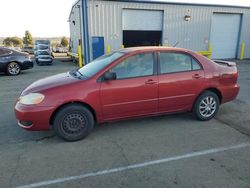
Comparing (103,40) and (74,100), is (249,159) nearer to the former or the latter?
(74,100)

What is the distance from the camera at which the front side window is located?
13.8 ft

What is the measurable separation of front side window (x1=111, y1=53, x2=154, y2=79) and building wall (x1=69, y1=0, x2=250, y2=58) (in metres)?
11.7

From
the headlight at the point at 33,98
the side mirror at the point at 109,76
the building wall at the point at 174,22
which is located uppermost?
the building wall at the point at 174,22

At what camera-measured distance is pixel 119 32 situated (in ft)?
52.8

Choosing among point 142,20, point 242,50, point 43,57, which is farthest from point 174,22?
point 43,57

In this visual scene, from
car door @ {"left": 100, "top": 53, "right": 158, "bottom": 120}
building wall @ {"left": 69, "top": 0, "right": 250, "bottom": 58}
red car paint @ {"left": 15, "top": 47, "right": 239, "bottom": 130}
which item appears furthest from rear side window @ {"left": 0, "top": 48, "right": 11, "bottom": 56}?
car door @ {"left": 100, "top": 53, "right": 158, "bottom": 120}

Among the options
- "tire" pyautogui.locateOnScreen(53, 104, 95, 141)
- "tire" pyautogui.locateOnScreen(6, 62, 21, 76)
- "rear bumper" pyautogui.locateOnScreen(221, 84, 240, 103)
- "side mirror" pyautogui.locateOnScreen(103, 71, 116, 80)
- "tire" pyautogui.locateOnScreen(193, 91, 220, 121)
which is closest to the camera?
"tire" pyautogui.locateOnScreen(53, 104, 95, 141)

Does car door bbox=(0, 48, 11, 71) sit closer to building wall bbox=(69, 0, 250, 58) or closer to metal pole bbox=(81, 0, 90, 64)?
metal pole bbox=(81, 0, 90, 64)

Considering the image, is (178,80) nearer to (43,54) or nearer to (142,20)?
(142,20)

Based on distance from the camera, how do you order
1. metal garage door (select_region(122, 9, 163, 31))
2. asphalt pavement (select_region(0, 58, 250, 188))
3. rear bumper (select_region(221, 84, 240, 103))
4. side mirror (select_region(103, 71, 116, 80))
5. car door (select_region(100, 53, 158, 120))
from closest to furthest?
asphalt pavement (select_region(0, 58, 250, 188))
side mirror (select_region(103, 71, 116, 80))
car door (select_region(100, 53, 158, 120))
rear bumper (select_region(221, 84, 240, 103))
metal garage door (select_region(122, 9, 163, 31))

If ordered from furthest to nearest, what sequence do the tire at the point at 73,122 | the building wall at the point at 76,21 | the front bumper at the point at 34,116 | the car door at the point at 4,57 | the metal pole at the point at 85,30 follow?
the building wall at the point at 76,21, the metal pole at the point at 85,30, the car door at the point at 4,57, the tire at the point at 73,122, the front bumper at the point at 34,116

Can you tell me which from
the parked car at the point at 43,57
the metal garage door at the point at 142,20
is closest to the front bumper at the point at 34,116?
the metal garage door at the point at 142,20

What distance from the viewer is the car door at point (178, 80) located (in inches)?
176

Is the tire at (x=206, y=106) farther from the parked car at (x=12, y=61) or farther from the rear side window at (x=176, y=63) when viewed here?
the parked car at (x=12, y=61)
